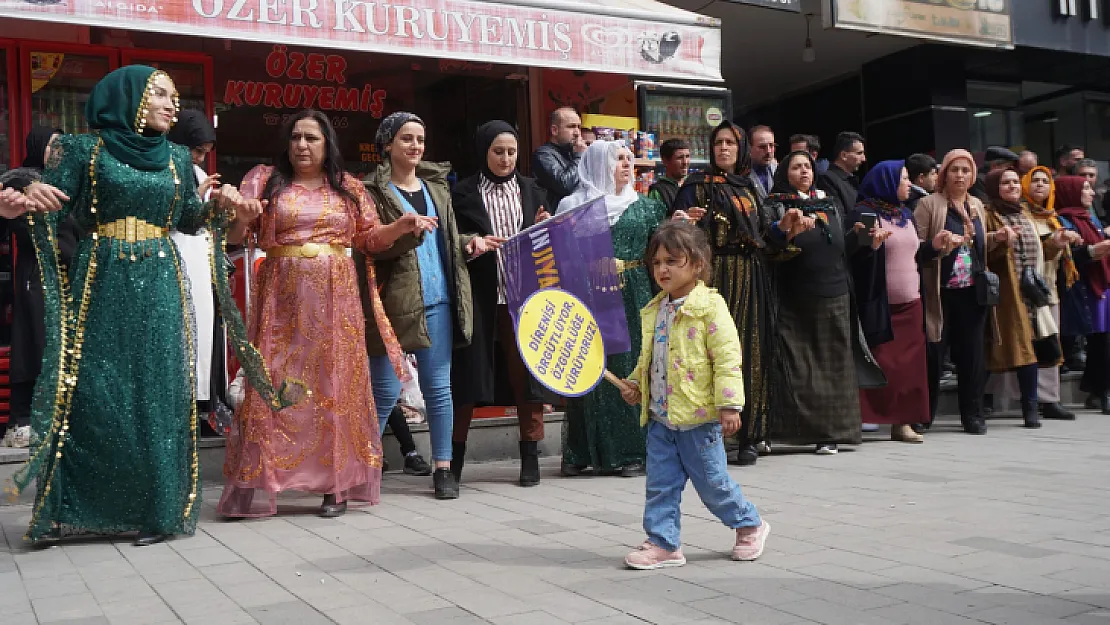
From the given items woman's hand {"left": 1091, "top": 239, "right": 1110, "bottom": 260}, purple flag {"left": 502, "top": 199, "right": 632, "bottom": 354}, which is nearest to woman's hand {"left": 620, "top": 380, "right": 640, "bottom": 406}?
purple flag {"left": 502, "top": 199, "right": 632, "bottom": 354}

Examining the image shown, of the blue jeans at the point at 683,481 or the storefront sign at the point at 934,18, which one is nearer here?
the blue jeans at the point at 683,481

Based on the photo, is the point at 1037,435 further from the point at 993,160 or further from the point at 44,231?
the point at 44,231

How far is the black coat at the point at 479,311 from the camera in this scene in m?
6.28

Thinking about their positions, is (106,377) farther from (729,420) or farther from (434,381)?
(729,420)

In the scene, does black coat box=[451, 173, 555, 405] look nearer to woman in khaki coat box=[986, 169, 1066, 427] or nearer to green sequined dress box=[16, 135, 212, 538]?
green sequined dress box=[16, 135, 212, 538]

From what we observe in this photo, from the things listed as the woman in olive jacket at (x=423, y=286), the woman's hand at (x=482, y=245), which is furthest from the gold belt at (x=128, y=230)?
the woman's hand at (x=482, y=245)

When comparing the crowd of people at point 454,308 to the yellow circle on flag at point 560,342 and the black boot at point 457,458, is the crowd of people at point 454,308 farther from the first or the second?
the yellow circle on flag at point 560,342

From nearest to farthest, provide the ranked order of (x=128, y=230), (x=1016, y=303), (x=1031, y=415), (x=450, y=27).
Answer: (x=128, y=230) → (x=450, y=27) → (x=1031, y=415) → (x=1016, y=303)

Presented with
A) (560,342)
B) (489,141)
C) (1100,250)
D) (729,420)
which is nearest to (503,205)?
(489,141)

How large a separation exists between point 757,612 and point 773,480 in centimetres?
286

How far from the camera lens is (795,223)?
675 cm

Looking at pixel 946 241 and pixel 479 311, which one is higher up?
pixel 946 241

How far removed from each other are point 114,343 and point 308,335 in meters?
0.92

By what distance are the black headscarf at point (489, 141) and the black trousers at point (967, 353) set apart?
381 centimetres
